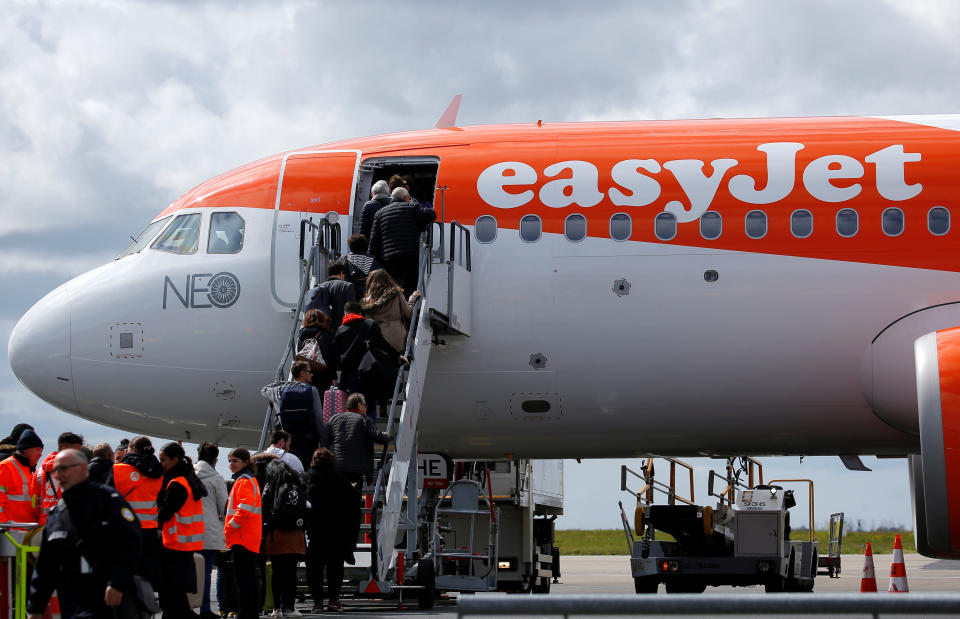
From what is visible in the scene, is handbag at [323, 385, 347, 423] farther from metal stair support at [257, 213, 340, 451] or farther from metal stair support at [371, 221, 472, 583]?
metal stair support at [257, 213, 340, 451]

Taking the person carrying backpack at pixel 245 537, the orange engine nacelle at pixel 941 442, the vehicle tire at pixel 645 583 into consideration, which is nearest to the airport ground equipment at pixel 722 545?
the vehicle tire at pixel 645 583

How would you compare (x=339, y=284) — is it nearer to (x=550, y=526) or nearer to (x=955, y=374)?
(x=955, y=374)

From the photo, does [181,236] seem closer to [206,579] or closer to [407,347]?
[407,347]

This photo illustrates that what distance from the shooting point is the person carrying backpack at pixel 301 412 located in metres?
11.5

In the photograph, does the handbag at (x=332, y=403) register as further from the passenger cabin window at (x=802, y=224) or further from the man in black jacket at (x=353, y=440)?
the passenger cabin window at (x=802, y=224)

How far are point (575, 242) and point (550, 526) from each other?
7.36 meters

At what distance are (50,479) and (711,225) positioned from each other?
6.69m

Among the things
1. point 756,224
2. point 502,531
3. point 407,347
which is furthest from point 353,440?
point 502,531

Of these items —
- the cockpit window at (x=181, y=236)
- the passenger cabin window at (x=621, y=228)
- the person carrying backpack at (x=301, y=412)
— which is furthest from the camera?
the cockpit window at (x=181, y=236)

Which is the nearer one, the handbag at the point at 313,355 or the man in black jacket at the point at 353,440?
the man in black jacket at the point at 353,440

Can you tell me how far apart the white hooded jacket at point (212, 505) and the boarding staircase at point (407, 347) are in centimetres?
98

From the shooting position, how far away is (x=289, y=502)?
10688mm

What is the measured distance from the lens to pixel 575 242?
42.7 ft

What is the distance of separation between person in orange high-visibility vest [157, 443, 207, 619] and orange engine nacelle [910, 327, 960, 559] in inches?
250
